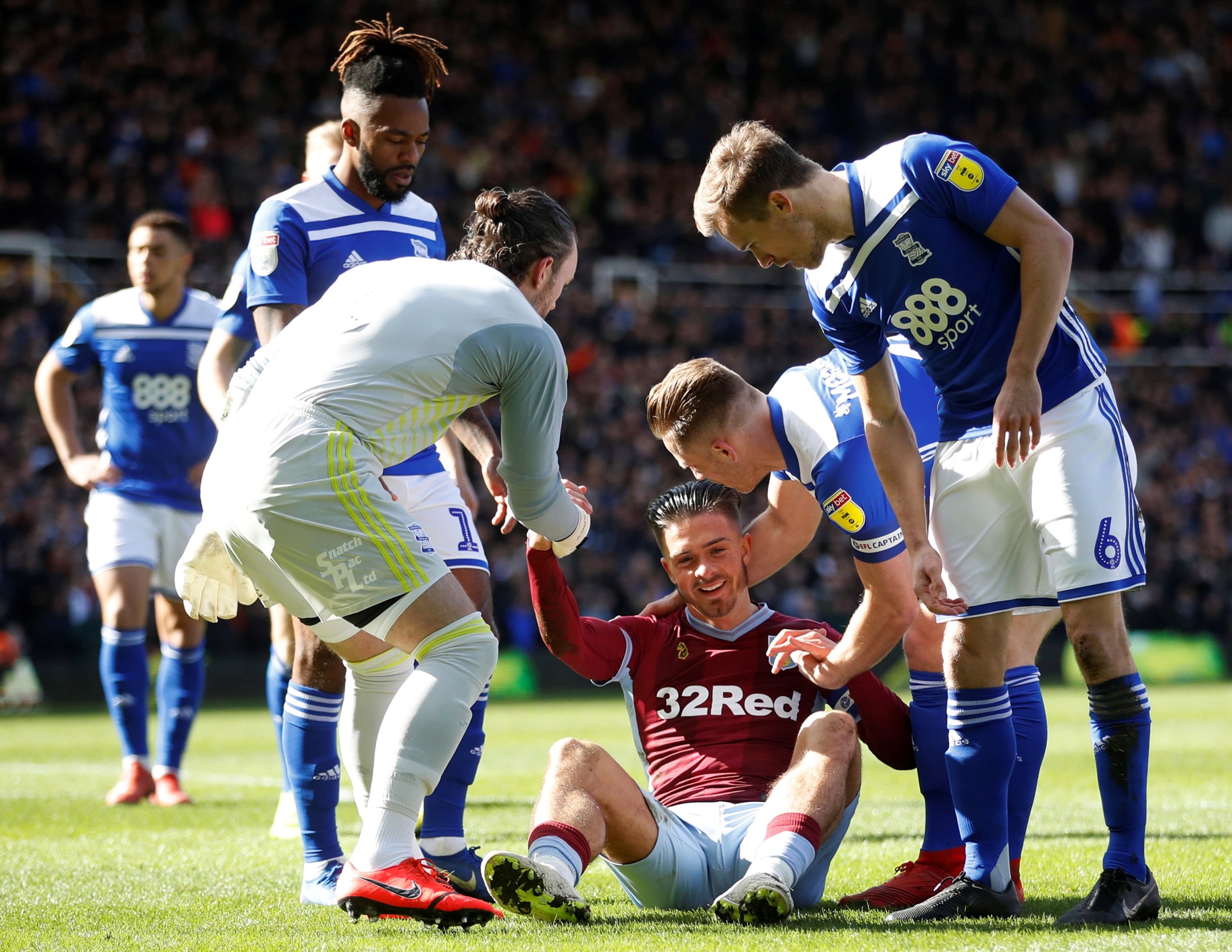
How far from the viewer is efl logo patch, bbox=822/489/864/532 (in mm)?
4094

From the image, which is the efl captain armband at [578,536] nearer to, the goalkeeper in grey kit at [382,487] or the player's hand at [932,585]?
the goalkeeper in grey kit at [382,487]

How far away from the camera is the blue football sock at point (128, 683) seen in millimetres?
7281

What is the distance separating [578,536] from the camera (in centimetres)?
372

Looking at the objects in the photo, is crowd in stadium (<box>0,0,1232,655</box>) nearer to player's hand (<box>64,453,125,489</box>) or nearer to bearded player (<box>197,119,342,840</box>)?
player's hand (<box>64,453,125,489</box>)

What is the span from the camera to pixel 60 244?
18203 mm

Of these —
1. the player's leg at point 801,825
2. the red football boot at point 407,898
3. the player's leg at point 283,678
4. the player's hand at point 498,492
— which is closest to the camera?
the red football boot at point 407,898

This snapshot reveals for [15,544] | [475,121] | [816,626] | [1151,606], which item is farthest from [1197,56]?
[816,626]

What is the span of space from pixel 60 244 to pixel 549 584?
1619 centimetres

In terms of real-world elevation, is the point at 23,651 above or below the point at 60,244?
below

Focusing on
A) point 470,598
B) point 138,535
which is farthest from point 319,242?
point 138,535

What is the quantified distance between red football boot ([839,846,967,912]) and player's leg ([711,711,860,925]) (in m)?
0.14

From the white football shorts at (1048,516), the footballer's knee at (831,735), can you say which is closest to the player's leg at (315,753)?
the footballer's knee at (831,735)

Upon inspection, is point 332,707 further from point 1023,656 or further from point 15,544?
point 15,544

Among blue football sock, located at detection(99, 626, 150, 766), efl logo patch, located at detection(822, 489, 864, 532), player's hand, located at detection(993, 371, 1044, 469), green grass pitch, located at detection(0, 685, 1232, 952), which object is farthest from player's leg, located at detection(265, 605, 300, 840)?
player's hand, located at detection(993, 371, 1044, 469)
